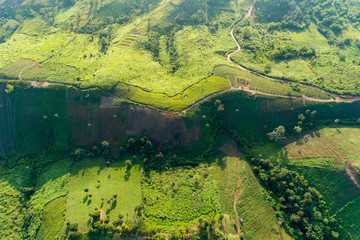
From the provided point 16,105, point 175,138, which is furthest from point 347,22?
point 16,105

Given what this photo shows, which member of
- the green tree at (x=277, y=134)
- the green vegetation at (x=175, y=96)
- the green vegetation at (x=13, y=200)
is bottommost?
the green vegetation at (x=13, y=200)

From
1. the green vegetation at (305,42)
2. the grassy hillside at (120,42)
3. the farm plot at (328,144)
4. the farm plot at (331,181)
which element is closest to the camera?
the farm plot at (331,181)

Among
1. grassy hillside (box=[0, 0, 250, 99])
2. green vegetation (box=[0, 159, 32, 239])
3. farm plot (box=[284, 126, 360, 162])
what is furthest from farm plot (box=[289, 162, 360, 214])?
green vegetation (box=[0, 159, 32, 239])

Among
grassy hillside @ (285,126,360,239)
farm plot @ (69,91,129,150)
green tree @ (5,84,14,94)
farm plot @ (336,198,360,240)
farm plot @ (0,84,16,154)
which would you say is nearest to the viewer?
farm plot @ (336,198,360,240)

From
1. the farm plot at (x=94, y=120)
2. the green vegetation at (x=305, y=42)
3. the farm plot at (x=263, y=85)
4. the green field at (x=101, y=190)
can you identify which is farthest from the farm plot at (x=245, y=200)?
the green vegetation at (x=305, y=42)

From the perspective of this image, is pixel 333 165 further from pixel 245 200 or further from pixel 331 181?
pixel 245 200

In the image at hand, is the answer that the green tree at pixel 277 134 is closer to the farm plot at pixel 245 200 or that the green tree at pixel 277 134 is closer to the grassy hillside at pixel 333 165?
the grassy hillside at pixel 333 165

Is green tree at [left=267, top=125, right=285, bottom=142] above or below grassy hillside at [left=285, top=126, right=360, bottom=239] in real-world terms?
above

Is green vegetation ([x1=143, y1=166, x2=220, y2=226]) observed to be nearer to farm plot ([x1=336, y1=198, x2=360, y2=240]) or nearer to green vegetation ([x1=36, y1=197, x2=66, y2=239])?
green vegetation ([x1=36, y1=197, x2=66, y2=239])
